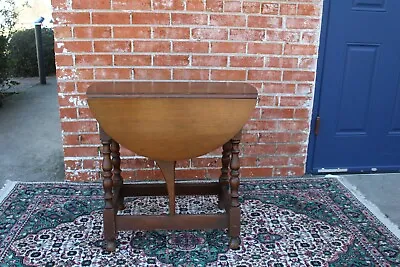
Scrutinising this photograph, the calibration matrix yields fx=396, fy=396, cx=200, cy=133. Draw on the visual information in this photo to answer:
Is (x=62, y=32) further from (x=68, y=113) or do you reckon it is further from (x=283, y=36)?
(x=283, y=36)

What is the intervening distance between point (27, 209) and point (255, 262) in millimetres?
1359

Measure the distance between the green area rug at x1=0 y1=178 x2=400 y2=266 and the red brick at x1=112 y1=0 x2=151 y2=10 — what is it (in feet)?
3.84

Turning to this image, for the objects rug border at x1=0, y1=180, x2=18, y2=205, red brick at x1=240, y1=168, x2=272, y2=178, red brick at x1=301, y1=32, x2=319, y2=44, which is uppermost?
red brick at x1=301, y1=32, x2=319, y2=44

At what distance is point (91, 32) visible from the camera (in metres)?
2.39

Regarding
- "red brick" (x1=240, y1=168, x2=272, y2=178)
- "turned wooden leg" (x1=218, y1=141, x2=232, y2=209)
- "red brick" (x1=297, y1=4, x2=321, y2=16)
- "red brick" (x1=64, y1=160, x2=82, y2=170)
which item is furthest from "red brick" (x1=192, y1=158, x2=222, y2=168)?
"red brick" (x1=297, y1=4, x2=321, y2=16)

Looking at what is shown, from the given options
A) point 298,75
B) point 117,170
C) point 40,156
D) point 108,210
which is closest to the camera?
point 108,210

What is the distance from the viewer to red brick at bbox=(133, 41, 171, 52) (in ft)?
8.03

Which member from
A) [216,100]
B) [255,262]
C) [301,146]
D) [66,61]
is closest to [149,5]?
[66,61]

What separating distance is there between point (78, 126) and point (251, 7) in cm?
134

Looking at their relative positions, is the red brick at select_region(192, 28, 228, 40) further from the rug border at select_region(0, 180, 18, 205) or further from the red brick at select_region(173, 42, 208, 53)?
the rug border at select_region(0, 180, 18, 205)

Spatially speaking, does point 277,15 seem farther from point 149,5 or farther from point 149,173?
point 149,173

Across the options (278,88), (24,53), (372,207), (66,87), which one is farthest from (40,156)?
(24,53)

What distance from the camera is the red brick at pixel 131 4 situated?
2363 millimetres

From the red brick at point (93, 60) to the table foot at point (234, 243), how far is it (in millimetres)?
1298
